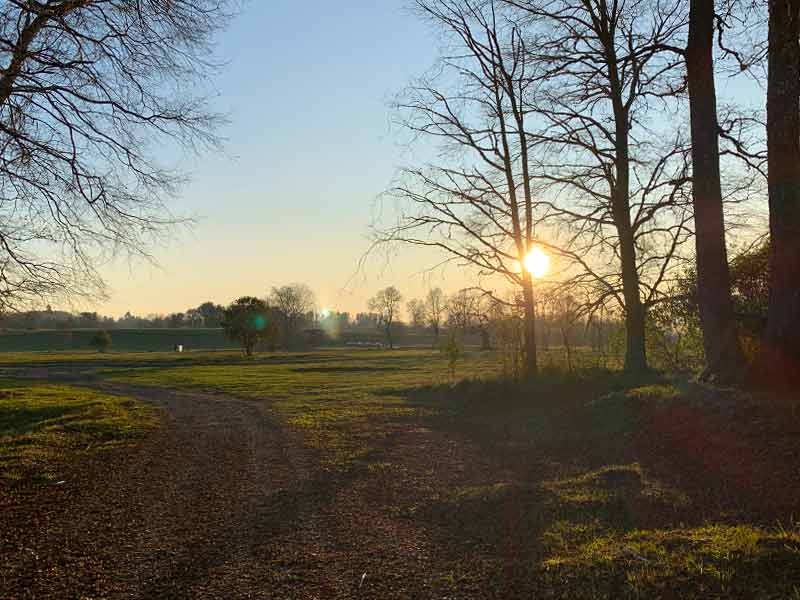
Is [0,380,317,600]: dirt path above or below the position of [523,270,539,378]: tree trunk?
below

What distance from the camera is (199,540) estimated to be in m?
5.59

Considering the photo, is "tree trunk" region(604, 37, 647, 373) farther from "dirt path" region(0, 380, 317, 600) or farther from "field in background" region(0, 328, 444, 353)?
"field in background" region(0, 328, 444, 353)

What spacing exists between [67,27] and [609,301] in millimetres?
14024

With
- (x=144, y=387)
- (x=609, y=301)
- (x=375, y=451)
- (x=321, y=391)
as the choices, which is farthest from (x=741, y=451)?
(x=144, y=387)

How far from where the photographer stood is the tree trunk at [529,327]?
16.7 metres

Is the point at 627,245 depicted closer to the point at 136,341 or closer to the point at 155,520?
the point at 155,520

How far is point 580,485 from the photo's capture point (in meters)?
7.31

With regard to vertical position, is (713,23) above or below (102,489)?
above

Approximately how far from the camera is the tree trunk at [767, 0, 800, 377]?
8.46 metres

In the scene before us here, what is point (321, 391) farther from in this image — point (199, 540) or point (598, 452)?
point (199, 540)

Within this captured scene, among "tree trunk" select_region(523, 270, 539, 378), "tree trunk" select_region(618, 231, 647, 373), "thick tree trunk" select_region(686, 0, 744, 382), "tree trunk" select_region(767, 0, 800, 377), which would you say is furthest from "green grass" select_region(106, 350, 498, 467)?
"tree trunk" select_region(767, 0, 800, 377)

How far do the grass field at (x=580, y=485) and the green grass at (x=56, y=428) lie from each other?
0.11 m

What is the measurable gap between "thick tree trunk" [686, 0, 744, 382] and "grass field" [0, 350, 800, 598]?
130cm

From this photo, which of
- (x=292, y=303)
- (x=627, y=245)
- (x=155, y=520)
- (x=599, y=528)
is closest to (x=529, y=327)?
(x=627, y=245)
